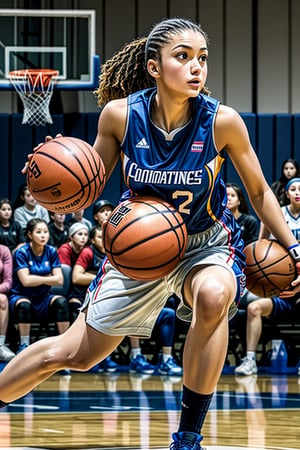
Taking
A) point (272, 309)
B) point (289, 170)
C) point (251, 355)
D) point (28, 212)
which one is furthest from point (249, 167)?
point (28, 212)

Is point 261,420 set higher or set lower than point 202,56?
lower

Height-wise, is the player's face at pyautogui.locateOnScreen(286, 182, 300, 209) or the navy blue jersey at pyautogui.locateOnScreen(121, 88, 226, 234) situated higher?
the navy blue jersey at pyautogui.locateOnScreen(121, 88, 226, 234)

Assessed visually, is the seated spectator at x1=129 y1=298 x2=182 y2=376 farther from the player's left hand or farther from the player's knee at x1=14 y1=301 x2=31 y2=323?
the player's left hand

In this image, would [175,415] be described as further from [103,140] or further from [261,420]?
[103,140]

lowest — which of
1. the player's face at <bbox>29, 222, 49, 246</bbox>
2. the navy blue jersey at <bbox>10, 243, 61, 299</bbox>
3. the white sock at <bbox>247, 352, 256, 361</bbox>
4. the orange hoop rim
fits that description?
the white sock at <bbox>247, 352, 256, 361</bbox>

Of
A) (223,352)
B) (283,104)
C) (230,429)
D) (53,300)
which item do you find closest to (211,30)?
(283,104)

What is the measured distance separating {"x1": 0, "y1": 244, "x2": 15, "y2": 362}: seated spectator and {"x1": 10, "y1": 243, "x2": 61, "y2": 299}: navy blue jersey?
0.22 ft

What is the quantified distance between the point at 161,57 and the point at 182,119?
0.85 feet

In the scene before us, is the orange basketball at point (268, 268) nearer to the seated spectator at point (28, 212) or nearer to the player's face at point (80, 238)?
the player's face at point (80, 238)

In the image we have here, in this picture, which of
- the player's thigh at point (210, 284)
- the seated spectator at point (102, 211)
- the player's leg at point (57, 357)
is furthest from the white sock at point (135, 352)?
the player's thigh at point (210, 284)

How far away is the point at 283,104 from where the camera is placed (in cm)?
1373

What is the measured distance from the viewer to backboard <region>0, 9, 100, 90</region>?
11.3 meters

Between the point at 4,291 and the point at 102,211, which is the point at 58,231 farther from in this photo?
the point at 4,291

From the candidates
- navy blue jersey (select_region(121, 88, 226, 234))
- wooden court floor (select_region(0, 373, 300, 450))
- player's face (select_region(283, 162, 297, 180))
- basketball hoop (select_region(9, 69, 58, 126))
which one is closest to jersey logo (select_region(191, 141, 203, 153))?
navy blue jersey (select_region(121, 88, 226, 234))
